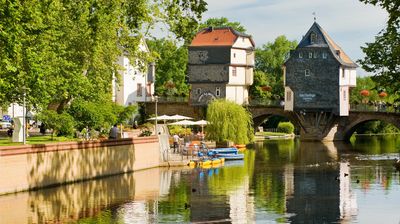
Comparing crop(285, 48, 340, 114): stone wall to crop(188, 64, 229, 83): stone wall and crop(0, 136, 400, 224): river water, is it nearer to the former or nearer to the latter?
crop(188, 64, 229, 83): stone wall

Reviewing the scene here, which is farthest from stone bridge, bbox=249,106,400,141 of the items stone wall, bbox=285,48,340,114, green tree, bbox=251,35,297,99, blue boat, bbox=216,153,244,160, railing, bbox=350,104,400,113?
blue boat, bbox=216,153,244,160

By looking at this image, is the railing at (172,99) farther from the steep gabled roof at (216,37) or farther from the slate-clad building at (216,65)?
the steep gabled roof at (216,37)

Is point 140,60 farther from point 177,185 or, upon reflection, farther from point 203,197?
point 203,197

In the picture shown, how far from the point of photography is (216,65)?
122 m

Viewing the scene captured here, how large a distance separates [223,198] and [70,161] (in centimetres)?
1100

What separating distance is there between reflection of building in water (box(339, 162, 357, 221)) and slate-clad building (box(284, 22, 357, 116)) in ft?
176

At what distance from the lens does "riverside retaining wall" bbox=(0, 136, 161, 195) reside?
44031 mm

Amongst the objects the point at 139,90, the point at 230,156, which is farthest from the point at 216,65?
the point at 230,156

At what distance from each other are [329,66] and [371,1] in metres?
76.9

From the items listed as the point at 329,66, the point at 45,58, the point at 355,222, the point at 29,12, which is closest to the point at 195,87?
the point at 329,66

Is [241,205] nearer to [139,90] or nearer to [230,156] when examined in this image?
[230,156]

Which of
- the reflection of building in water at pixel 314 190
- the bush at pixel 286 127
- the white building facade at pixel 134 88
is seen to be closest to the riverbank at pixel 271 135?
the bush at pixel 286 127

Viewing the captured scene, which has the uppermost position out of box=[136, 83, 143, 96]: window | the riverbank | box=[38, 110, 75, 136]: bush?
box=[136, 83, 143, 96]: window

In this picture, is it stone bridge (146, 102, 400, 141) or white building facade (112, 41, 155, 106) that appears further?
white building facade (112, 41, 155, 106)
